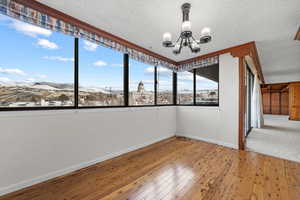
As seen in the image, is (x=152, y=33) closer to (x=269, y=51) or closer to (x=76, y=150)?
(x=76, y=150)

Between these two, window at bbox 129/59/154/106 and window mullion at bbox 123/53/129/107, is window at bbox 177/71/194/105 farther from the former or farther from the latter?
window mullion at bbox 123/53/129/107

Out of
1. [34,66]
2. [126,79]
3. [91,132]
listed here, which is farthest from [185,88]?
[34,66]

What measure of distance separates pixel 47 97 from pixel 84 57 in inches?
35.2

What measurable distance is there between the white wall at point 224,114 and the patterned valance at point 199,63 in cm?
17

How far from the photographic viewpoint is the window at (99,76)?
2.44 metres

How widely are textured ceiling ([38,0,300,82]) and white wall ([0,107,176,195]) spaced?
4.93 feet

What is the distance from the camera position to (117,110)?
110 inches

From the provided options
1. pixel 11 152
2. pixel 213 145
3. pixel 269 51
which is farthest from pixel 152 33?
pixel 269 51

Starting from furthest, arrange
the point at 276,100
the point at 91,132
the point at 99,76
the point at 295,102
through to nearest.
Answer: the point at 276,100 → the point at 295,102 → the point at 99,76 → the point at 91,132

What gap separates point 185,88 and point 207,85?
66cm

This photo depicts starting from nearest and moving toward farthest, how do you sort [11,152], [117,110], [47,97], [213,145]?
[11,152] < [47,97] < [117,110] < [213,145]

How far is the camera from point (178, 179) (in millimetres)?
1982

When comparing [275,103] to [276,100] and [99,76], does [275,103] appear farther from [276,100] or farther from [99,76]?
[99,76]

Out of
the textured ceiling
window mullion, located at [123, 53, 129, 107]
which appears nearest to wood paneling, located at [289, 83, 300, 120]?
the textured ceiling
